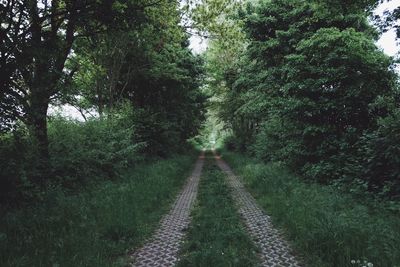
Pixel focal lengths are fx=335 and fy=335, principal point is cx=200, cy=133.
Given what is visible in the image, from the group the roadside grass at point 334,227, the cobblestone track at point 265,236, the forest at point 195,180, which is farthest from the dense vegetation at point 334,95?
the cobblestone track at point 265,236

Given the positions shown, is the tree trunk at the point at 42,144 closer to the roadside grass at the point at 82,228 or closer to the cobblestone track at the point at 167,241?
the roadside grass at the point at 82,228

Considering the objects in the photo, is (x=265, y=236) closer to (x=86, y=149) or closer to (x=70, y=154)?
(x=70, y=154)

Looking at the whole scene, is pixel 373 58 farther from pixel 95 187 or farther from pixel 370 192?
pixel 95 187

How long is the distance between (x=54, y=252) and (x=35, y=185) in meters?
3.90

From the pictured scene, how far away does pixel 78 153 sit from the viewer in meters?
11.6

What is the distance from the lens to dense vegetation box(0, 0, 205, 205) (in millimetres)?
7488

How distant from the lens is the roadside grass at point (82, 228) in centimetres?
557

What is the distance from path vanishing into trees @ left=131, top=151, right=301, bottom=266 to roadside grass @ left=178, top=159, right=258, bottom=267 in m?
0.21

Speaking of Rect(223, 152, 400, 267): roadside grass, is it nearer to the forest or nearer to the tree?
the forest

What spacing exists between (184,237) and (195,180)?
10.7m

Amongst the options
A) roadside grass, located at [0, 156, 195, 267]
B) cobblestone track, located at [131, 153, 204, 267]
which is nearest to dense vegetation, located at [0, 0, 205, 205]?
roadside grass, located at [0, 156, 195, 267]

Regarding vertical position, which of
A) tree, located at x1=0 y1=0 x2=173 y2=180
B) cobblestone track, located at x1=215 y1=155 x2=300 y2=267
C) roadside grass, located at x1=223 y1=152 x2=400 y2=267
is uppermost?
tree, located at x1=0 y1=0 x2=173 y2=180

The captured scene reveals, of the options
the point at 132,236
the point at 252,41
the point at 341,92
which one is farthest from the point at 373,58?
the point at 132,236

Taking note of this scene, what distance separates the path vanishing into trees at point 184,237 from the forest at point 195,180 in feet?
0.44
